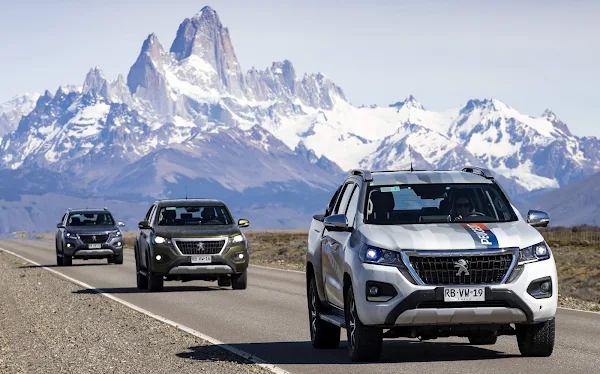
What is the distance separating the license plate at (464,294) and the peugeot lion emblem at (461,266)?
0.46 ft

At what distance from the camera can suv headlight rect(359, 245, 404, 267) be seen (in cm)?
1147

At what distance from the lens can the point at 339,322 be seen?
12703 millimetres

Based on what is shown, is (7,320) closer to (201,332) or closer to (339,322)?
(201,332)

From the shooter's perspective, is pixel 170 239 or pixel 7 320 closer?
pixel 7 320

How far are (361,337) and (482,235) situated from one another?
1.57 m

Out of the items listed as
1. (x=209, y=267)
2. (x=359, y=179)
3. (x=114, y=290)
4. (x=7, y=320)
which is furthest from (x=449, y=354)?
(x=114, y=290)

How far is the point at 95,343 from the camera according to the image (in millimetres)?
15797

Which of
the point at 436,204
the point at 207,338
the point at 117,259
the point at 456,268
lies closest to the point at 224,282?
the point at 207,338

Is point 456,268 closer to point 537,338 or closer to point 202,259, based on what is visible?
point 537,338

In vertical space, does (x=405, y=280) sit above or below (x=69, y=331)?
above

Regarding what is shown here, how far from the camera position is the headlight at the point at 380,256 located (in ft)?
37.6

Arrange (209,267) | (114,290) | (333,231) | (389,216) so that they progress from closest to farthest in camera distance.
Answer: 1. (389,216)
2. (333,231)
3. (209,267)
4. (114,290)

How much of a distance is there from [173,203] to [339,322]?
45.0ft

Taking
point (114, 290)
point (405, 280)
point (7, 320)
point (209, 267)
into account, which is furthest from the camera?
point (114, 290)
